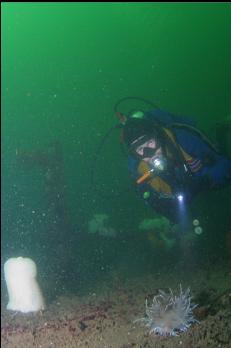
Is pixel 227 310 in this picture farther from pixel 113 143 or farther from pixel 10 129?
pixel 10 129

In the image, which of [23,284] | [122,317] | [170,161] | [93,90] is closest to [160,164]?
[170,161]

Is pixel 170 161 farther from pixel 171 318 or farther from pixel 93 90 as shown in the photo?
pixel 93 90

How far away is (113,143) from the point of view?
2706cm

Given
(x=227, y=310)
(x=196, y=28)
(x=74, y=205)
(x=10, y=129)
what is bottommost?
(x=10, y=129)

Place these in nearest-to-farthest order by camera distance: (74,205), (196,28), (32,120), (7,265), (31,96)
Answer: (7,265) → (74,205) → (32,120) → (31,96) → (196,28)

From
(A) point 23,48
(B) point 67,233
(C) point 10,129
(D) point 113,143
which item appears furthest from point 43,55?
(B) point 67,233

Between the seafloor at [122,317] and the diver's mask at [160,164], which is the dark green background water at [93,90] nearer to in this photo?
the seafloor at [122,317]

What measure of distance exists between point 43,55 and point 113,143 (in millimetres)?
43775

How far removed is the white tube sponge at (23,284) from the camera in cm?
584

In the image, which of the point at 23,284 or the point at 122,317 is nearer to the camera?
the point at 122,317

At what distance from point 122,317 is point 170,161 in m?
2.40

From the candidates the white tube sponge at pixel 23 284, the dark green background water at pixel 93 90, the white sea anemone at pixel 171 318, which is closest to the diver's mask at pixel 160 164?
the white sea anemone at pixel 171 318

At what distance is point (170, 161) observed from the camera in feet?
18.6

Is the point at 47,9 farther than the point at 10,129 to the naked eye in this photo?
Yes
